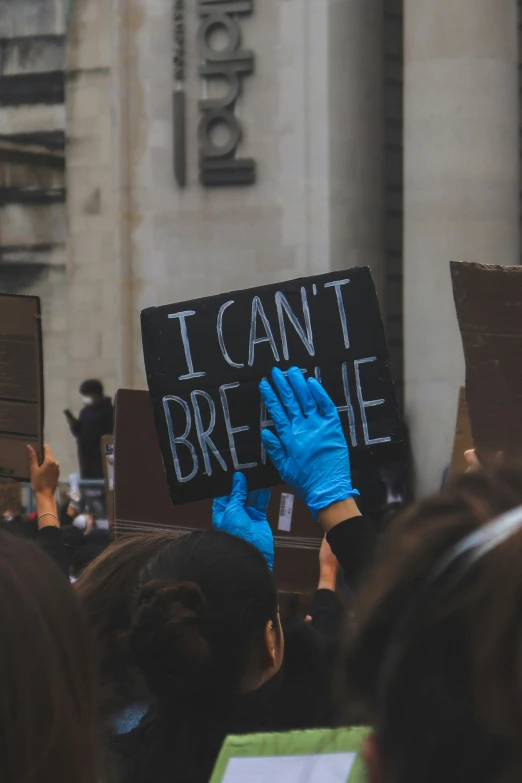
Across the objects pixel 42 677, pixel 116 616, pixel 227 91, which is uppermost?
pixel 227 91

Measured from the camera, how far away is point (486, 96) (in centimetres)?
1359

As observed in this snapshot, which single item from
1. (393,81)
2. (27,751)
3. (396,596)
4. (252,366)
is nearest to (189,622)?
(27,751)

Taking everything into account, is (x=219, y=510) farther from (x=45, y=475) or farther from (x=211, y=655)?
(x=211, y=655)

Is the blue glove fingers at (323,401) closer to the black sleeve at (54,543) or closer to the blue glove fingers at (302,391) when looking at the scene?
the blue glove fingers at (302,391)

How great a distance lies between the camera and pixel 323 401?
11.2 feet

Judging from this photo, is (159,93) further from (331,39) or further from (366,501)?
(366,501)

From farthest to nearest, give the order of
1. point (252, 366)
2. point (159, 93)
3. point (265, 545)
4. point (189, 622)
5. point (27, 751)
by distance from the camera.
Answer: point (159, 93) → point (252, 366) → point (265, 545) → point (189, 622) → point (27, 751)

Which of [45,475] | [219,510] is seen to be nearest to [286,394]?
[219,510]

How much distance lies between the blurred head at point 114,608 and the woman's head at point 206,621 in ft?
1.08

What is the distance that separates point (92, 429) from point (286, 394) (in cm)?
1014

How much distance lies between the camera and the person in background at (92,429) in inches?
532

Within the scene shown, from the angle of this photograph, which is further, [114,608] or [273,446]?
[273,446]

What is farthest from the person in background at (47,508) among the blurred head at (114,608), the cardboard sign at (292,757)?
the cardboard sign at (292,757)

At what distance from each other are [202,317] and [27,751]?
8.93 feet
